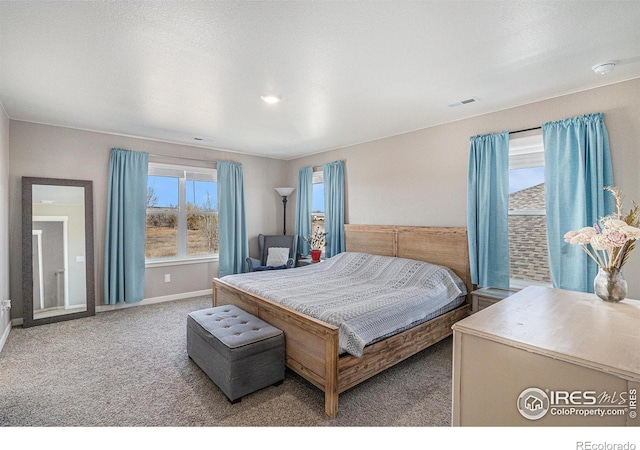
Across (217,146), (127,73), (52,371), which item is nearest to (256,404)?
(52,371)

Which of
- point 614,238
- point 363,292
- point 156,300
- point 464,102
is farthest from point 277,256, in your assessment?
point 614,238

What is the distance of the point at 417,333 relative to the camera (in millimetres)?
2730

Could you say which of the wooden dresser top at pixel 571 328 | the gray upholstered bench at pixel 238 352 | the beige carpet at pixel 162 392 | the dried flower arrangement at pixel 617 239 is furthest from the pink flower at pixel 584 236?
the gray upholstered bench at pixel 238 352

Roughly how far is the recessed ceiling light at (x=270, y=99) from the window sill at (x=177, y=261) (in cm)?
302

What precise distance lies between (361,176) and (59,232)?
4021 mm

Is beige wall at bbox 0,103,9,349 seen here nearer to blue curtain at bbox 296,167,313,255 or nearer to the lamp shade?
the lamp shade

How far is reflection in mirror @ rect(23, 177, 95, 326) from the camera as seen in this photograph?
3691 mm

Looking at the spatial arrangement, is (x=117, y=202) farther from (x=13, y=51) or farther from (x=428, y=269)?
(x=428, y=269)

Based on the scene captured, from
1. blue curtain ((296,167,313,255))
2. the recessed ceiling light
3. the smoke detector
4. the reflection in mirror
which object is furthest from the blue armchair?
the smoke detector

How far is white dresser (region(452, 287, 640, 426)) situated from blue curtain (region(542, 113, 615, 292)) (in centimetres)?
127

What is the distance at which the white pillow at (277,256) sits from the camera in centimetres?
518

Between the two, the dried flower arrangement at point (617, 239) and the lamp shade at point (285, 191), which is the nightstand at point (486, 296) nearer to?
the dried flower arrangement at point (617, 239)

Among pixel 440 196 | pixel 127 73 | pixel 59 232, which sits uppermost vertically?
pixel 127 73

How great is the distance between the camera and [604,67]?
7.55 ft
